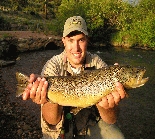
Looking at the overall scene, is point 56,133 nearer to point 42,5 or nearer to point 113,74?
point 113,74

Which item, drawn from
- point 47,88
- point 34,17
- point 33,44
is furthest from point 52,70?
point 34,17

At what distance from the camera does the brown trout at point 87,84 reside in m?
3.81

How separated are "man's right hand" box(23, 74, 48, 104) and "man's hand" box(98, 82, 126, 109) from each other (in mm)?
842

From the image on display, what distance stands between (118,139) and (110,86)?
47.1 inches

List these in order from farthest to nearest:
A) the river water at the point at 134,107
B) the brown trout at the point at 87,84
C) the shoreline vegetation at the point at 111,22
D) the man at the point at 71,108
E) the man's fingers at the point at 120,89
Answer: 1. the shoreline vegetation at the point at 111,22
2. the river water at the point at 134,107
3. the man at the point at 71,108
4. the brown trout at the point at 87,84
5. the man's fingers at the point at 120,89

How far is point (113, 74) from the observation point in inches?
150

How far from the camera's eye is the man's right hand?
3.72 m

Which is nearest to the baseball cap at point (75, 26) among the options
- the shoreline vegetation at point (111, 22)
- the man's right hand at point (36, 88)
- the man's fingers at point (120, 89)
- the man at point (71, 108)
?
the man at point (71, 108)

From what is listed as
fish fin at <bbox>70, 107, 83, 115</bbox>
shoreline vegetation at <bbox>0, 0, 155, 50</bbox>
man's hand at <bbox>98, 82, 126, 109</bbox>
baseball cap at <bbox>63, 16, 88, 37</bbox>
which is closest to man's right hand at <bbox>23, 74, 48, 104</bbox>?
fish fin at <bbox>70, 107, 83, 115</bbox>

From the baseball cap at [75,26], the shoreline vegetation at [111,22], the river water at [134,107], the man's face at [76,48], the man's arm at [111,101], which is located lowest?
the shoreline vegetation at [111,22]

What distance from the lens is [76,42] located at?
4207 mm

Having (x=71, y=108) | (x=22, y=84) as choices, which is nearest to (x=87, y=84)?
(x=71, y=108)

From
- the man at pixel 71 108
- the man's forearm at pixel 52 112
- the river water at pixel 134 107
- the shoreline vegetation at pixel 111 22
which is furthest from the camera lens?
the shoreline vegetation at pixel 111 22

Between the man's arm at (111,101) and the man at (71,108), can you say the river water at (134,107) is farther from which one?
the man's arm at (111,101)
